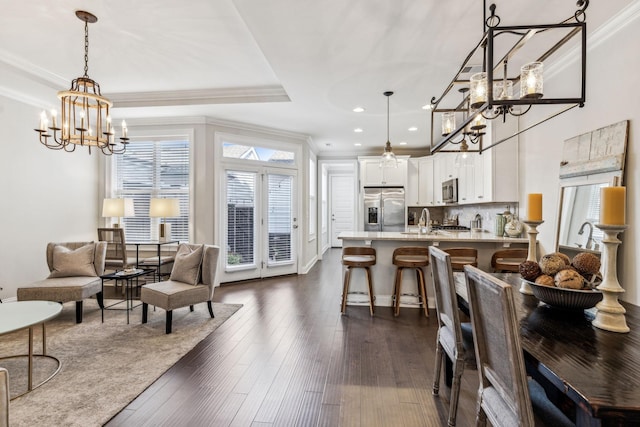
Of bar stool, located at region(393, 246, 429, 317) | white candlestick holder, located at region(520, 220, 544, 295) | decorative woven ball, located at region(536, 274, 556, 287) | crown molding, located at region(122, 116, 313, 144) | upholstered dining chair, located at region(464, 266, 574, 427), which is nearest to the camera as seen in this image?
upholstered dining chair, located at region(464, 266, 574, 427)

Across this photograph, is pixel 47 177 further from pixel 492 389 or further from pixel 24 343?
pixel 492 389

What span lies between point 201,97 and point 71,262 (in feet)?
8.84

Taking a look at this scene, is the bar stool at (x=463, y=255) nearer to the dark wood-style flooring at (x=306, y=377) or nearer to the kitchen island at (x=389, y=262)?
the kitchen island at (x=389, y=262)

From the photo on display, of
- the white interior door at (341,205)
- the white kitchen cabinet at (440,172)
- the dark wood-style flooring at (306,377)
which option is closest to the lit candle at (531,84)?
the dark wood-style flooring at (306,377)

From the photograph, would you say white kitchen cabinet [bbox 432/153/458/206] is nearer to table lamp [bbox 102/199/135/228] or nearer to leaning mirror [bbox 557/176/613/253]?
leaning mirror [bbox 557/176/613/253]

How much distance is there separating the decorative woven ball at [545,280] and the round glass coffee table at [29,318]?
3032 millimetres

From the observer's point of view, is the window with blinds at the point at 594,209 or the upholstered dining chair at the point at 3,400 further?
the window with blinds at the point at 594,209

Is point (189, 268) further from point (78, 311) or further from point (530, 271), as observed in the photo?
point (530, 271)

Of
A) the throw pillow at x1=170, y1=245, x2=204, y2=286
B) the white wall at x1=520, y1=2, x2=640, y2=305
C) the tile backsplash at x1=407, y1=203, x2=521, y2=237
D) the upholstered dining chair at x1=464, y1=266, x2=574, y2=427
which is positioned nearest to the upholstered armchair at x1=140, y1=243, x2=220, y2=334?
the throw pillow at x1=170, y1=245, x2=204, y2=286

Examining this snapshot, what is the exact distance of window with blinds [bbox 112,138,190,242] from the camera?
17.4 feet

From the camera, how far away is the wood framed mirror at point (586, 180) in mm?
2465

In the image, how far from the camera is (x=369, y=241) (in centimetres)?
400

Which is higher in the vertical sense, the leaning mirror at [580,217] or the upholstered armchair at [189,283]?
the leaning mirror at [580,217]

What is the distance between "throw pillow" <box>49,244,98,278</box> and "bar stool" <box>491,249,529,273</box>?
4.76 metres
